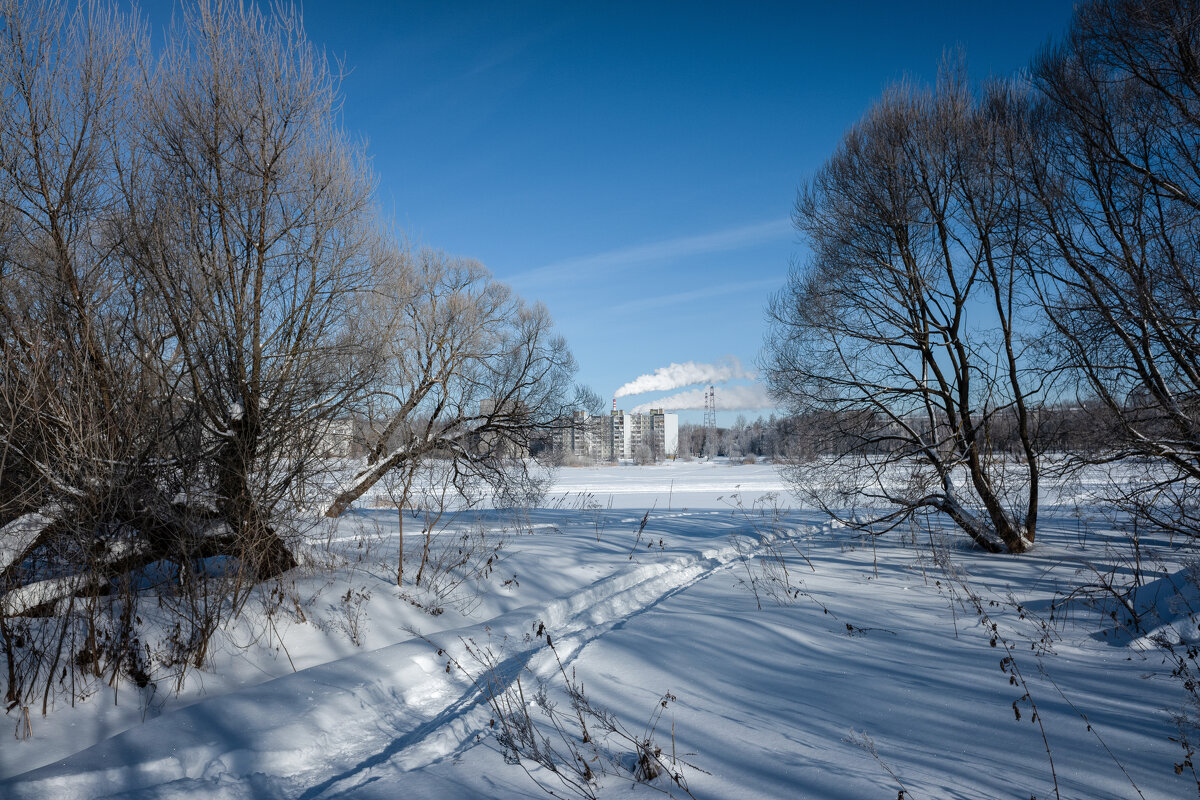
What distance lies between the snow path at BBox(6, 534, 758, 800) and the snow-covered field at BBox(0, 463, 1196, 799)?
0.6 inches

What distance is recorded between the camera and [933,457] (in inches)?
376

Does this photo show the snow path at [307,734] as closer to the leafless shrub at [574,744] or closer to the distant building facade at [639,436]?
the leafless shrub at [574,744]

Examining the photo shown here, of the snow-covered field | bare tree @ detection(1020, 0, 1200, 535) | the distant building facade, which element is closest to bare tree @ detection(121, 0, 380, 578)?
the snow-covered field

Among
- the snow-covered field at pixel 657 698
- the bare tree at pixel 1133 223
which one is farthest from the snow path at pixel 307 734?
the bare tree at pixel 1133 223

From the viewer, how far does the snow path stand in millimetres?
3270

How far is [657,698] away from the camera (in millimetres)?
4422

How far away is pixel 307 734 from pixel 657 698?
7.68 ft

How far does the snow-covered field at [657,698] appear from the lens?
3.24 metres

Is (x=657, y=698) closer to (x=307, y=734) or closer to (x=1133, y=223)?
(x=307, y=734)

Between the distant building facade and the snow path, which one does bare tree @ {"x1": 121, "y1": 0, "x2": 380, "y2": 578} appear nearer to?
the snow path

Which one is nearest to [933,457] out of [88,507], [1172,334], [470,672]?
[1172,334]

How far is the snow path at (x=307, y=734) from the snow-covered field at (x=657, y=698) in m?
0.01

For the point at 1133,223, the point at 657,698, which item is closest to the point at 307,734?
the point at 657,698

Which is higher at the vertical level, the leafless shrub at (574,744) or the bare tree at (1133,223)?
the bare tree at (1133,223)
